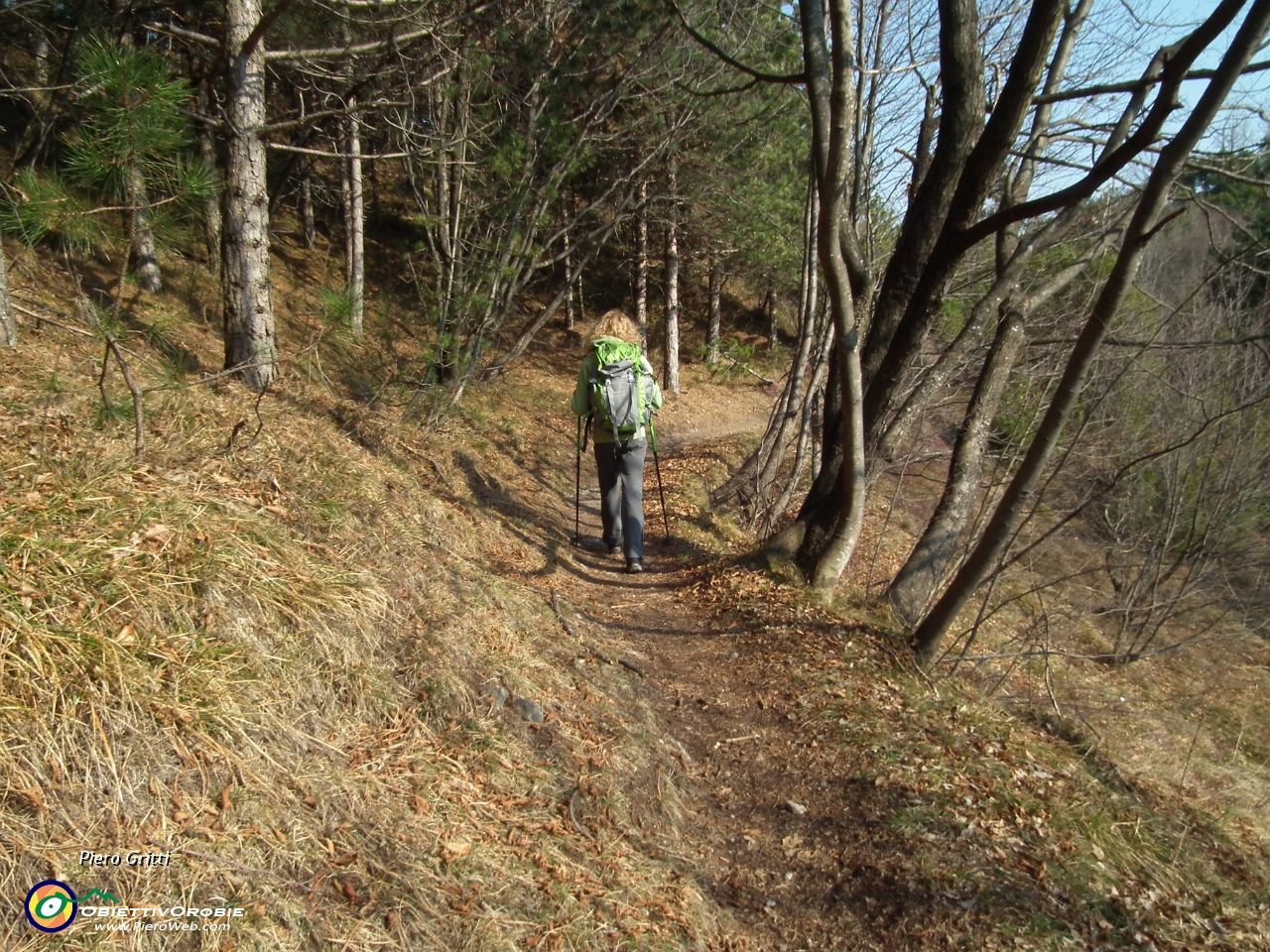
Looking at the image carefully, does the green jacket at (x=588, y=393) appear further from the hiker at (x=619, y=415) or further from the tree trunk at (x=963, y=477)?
the tree trunk at (x=963, y=477)

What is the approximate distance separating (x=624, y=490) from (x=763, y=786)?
10.9ft

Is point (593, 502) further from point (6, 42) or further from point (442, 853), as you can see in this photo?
point (6, 42)

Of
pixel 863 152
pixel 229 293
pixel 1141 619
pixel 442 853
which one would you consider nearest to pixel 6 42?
pixel 229 293

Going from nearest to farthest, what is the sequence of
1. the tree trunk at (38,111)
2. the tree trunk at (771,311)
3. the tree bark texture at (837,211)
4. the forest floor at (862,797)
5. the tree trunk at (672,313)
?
the forest floor at (862,797), the tree bark texture at (837,211), the tree trunk at (38,111), the tree trunk at (672,313), the tree trunk at (771,311)

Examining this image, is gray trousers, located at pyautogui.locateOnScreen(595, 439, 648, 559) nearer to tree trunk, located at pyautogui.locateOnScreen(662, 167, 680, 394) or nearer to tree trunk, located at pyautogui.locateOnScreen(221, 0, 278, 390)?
tree trunk, located at pyautogui.locateOnScreen(221, 0, 278, 390)

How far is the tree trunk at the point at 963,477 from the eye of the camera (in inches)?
263

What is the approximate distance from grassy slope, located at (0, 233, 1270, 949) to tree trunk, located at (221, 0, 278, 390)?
2.36 feet

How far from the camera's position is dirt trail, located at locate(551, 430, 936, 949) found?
10.3 feet

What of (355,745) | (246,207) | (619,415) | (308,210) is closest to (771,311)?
(308,210)

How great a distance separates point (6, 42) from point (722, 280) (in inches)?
711

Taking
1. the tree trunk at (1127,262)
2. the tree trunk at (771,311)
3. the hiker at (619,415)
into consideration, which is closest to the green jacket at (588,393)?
the hiker at (619,415)

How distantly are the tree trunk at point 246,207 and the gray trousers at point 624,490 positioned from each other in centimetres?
280

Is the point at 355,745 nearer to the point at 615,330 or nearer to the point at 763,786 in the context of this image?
the point at 763,786

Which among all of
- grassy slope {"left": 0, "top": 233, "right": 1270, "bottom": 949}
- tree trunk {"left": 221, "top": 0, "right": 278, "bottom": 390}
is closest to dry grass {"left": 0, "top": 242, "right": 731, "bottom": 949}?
grassy slope {"left": 0, "top": 233, "right": 1270, "bottom": 949}
